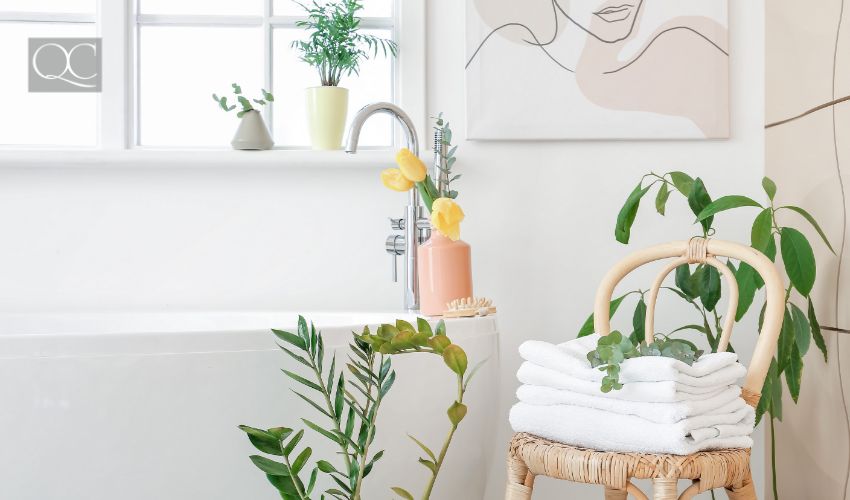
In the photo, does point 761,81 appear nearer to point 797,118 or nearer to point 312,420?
point 797,118

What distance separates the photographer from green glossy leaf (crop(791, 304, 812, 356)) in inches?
64.6

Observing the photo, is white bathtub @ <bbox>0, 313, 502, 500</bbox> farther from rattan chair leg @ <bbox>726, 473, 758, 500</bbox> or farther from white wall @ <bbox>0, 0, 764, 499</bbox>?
white wall @ <bbox>0, 0, 764, 499</bbox>

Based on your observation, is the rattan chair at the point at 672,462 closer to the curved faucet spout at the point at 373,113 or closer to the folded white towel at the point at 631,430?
the folded white towel at the point at 631,430

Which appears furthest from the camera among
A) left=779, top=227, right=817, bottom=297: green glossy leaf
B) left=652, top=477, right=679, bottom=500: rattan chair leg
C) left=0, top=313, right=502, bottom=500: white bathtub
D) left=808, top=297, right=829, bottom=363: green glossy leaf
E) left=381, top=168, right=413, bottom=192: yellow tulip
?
left=381, top=168, right=413, bottom=192: yellow tulip

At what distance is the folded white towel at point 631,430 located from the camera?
3.84 feet

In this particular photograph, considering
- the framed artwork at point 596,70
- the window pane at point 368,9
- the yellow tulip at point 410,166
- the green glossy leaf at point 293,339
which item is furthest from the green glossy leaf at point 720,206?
the window pane at point 368,9

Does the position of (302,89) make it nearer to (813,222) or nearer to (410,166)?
(410,166)

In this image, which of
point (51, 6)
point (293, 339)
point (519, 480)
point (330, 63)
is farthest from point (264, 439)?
point (51, 6)

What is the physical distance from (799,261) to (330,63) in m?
1.21

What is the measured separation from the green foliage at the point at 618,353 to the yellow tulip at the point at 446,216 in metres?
0.57

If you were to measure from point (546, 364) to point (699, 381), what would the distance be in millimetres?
231

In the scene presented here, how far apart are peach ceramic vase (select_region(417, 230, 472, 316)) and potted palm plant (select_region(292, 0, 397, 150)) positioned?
0.49 m

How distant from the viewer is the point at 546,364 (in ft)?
4.25

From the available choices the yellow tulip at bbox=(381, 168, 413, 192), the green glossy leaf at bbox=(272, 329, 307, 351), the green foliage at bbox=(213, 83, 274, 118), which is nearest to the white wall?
the green foliage at bbox=(213, 83, 274, 118)
